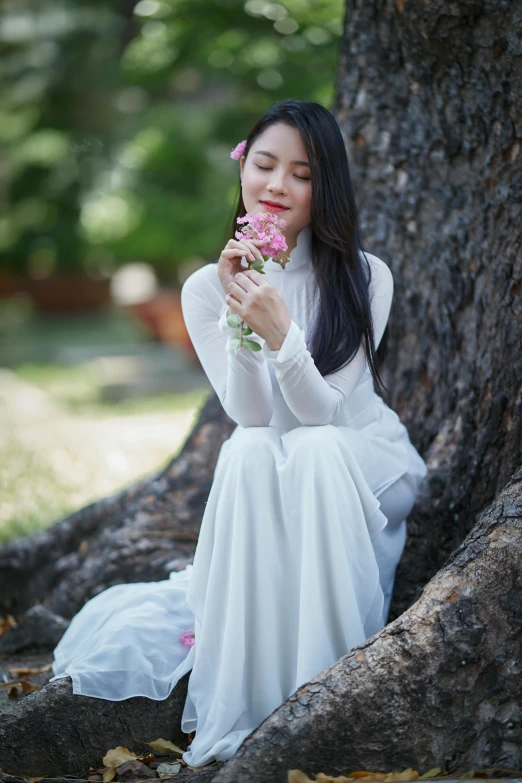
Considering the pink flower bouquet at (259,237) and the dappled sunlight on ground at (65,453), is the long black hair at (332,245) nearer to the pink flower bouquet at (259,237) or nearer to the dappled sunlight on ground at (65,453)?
the pink flower bouquet at (259,237)

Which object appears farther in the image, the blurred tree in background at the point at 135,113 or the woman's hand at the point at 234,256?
the blurred tree in background at the point at 135,113

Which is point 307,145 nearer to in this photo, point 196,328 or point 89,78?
point 196,328

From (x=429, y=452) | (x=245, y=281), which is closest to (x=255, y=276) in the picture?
(x=245, y=281)

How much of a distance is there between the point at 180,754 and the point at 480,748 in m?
0.82

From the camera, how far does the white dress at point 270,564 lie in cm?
229

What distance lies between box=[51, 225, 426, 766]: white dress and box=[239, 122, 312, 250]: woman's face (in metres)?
0.35

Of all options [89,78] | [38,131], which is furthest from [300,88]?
[38,131]

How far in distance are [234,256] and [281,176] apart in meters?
0.29

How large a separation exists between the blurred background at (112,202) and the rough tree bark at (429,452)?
80 centimetres

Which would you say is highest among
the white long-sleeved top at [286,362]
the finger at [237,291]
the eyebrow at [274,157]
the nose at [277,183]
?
the eyebrow at [274,157]

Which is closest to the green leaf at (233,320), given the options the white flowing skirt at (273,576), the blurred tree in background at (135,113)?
the white flowing skirt at (273,576)

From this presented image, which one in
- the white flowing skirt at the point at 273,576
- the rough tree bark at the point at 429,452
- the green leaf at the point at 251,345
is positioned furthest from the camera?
the green leaf at the point at 251,345

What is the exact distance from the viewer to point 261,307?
2.34 metres

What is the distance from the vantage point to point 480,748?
2.16 metres
